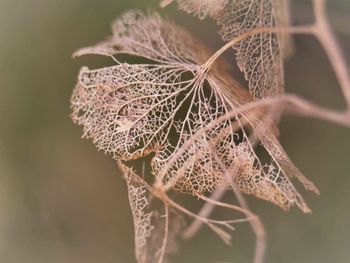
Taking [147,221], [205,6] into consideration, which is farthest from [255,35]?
[147,221]

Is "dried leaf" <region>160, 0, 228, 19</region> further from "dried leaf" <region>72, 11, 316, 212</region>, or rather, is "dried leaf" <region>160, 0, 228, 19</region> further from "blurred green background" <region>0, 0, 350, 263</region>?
"blurred green background" <region>0, 0, 350, 263</region>

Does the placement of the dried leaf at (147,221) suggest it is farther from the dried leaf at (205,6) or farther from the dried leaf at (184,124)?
the dried leaf at (205,6)

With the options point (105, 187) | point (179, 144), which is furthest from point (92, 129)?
point (105, 187)

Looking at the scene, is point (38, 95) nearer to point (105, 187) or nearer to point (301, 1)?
point (105, 187)

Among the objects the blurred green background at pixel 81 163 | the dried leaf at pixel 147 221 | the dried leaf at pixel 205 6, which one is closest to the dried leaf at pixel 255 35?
the dried leaf at pixel 205 6

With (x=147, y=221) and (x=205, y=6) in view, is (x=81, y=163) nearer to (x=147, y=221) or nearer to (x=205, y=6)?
(x=147, y=221)

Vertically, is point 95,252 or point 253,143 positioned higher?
point 253,143
